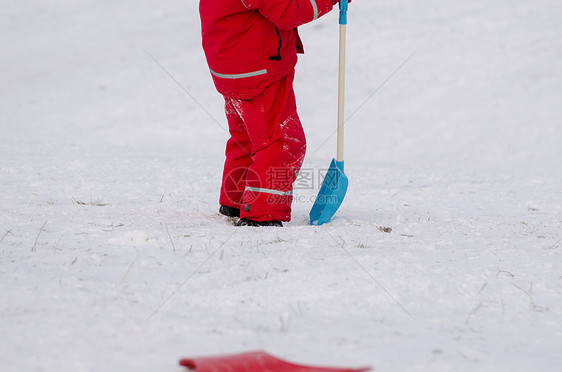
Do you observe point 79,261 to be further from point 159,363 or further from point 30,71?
point 30,71

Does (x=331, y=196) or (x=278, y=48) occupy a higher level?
(x=278, y=48)

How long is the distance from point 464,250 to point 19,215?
2253 millimetres

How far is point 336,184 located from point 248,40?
99cm

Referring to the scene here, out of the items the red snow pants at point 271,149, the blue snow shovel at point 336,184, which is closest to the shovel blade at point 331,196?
the blue snow shovel at point 336,184

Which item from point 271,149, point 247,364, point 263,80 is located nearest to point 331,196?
point 271,149

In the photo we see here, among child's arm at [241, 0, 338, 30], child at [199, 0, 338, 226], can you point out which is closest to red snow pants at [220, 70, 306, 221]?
child at [199, 0, 338, 226]

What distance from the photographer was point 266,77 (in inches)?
127

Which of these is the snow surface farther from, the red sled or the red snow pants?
the red snow pants

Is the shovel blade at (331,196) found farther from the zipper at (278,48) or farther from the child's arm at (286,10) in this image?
the child's arm at (286,10)

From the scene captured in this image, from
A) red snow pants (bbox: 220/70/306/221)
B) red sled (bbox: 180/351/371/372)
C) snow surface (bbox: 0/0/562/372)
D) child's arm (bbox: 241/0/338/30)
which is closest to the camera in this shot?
red sled (bbox: 180/351/371/372)

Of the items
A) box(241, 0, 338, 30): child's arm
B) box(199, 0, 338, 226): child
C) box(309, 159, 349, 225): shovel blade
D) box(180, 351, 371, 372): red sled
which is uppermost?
box(241, 0, 338, 30): child's arm

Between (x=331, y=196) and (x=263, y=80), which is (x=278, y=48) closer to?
(x=263, y=80)

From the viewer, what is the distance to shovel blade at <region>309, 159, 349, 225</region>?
349 cm

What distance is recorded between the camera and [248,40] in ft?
10.5
